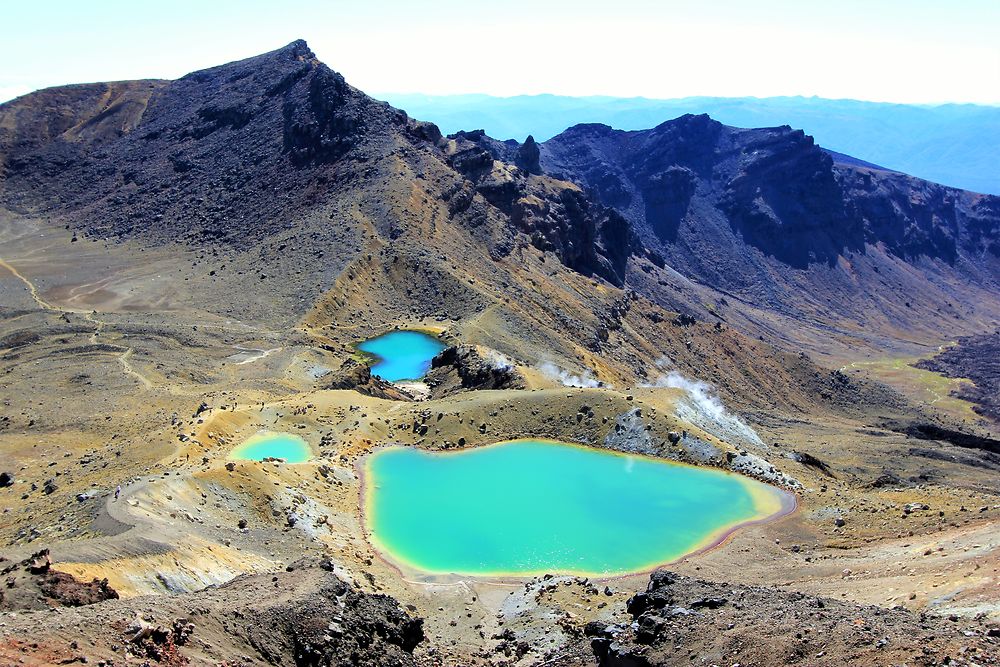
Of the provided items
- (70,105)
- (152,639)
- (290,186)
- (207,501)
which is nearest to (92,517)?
(207,501)

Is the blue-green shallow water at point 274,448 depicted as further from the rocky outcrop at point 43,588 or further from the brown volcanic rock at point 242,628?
the rocky outcrop at point 43,588

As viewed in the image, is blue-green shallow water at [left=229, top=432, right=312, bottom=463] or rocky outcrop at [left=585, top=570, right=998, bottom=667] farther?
blue-green shallow water at [left=229, top=432, right=312, bottom=463]

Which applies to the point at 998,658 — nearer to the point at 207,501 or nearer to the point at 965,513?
the point at 965,513

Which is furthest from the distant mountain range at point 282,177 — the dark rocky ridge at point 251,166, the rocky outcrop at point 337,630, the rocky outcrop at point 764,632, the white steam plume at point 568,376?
the rocky outcrop at point 764,632

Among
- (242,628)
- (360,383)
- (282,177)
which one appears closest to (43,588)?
(242,628)

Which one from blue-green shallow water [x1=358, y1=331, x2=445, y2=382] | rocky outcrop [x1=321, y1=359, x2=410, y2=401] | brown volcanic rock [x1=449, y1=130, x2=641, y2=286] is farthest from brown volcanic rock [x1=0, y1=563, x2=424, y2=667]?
brown volcanic rock [x1=449, y1=130, x2=641, y2=286]

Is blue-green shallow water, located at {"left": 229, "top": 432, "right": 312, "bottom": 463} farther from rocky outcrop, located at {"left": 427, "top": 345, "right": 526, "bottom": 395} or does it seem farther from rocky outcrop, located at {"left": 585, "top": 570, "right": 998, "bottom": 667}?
rocky outcrop, located at {"left": 585, "top": 570, "right": 998, "bottom": 667}
